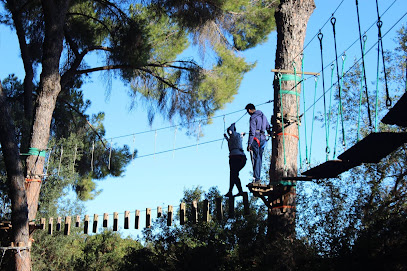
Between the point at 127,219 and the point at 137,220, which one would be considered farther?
the point at 127,219

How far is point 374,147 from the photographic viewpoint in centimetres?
635

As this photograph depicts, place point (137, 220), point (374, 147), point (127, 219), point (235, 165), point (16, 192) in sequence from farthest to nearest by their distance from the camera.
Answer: point (16, 192) → point (127, 219) → point (137, 220) → point (235, 165) → point (374, 147)

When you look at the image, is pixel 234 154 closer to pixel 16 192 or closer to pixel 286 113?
pixel 286 113

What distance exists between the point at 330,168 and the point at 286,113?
1.84m

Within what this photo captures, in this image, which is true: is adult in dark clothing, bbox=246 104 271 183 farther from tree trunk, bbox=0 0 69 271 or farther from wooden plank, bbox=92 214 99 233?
tree trunk, bbox=0 0 69 271

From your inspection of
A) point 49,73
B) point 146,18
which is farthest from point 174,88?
point 49,73

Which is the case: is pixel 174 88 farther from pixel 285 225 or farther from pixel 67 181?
pixel 285 225

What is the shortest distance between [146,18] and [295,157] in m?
7.88

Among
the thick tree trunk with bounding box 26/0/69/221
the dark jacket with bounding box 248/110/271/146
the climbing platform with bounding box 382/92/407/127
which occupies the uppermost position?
the thick tree trunk with bounding box 26/0/69/221

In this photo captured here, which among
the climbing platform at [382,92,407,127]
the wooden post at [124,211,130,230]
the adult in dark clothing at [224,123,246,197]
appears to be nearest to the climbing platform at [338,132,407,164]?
the climbing platform at [382,92,407,127]

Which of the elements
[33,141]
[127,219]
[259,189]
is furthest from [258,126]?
[33,141]

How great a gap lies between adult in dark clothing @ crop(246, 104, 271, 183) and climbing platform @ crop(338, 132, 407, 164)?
1.94m

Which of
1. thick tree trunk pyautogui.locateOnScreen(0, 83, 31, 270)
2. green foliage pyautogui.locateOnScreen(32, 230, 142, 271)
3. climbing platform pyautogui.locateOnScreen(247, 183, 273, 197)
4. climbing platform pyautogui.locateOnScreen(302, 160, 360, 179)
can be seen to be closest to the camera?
climbing platform pyautogui.locateOnScreen(302, 160, 360, 179)

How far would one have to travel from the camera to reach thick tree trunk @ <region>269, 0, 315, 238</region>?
8.51m
